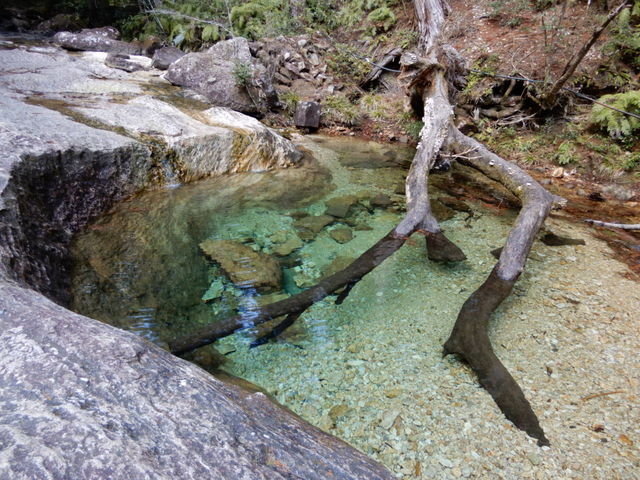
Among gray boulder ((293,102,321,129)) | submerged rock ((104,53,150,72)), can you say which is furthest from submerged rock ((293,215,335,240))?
submerged rock ((104,53,150,72))

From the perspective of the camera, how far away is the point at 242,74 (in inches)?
314

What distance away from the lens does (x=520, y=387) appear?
90.4 inches

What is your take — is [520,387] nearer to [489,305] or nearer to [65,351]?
[489,305]

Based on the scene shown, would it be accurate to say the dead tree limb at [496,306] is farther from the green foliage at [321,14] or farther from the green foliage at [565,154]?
the green foliage at [321,14]

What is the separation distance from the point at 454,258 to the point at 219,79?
7.34 m

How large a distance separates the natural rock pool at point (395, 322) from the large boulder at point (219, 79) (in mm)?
4288

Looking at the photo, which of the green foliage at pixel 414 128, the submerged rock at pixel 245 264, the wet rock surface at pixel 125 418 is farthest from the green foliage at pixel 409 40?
the wet rock surface at pixel 125 418

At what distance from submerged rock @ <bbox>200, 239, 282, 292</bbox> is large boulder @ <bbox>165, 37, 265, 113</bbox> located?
17.8 ft

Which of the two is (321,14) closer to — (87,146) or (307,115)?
(307,115)

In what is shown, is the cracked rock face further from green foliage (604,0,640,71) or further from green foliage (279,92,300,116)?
green foliage (604,0,640,71)

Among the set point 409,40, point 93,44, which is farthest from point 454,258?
point 93,44

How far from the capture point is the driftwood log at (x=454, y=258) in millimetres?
2268

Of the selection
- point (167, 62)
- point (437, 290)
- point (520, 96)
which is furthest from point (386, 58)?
point (437, 290)

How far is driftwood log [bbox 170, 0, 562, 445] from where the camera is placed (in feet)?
7.44
